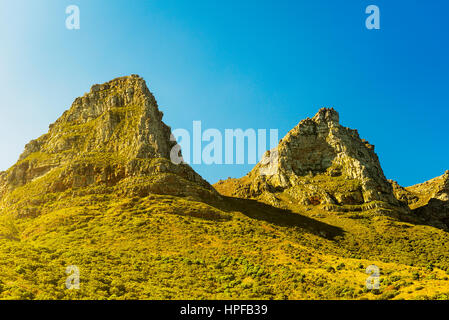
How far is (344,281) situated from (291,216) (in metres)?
68.0

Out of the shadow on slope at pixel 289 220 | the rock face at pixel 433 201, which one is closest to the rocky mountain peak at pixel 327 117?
the rock face at pixel 433 201

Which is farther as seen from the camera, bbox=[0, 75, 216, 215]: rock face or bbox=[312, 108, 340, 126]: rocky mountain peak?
bbox=[312, 108, 340, 126]: rocky mountain peak

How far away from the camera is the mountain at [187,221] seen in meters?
40.7

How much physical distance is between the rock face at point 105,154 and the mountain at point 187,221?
45cm

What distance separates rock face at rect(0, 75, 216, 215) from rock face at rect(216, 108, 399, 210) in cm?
4756

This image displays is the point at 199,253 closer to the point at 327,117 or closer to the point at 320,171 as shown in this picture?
the point at 320,171

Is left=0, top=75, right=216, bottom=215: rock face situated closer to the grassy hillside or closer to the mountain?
the mountain

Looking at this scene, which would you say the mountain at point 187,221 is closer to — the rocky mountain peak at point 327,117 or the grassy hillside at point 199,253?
the grassy hillside at point 199,253

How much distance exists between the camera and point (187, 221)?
7394 cm

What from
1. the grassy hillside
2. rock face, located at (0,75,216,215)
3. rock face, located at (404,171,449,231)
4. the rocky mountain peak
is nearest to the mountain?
the grassy hillside

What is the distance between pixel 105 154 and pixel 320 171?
3781 inches

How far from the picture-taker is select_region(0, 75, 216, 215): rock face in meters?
88.6
